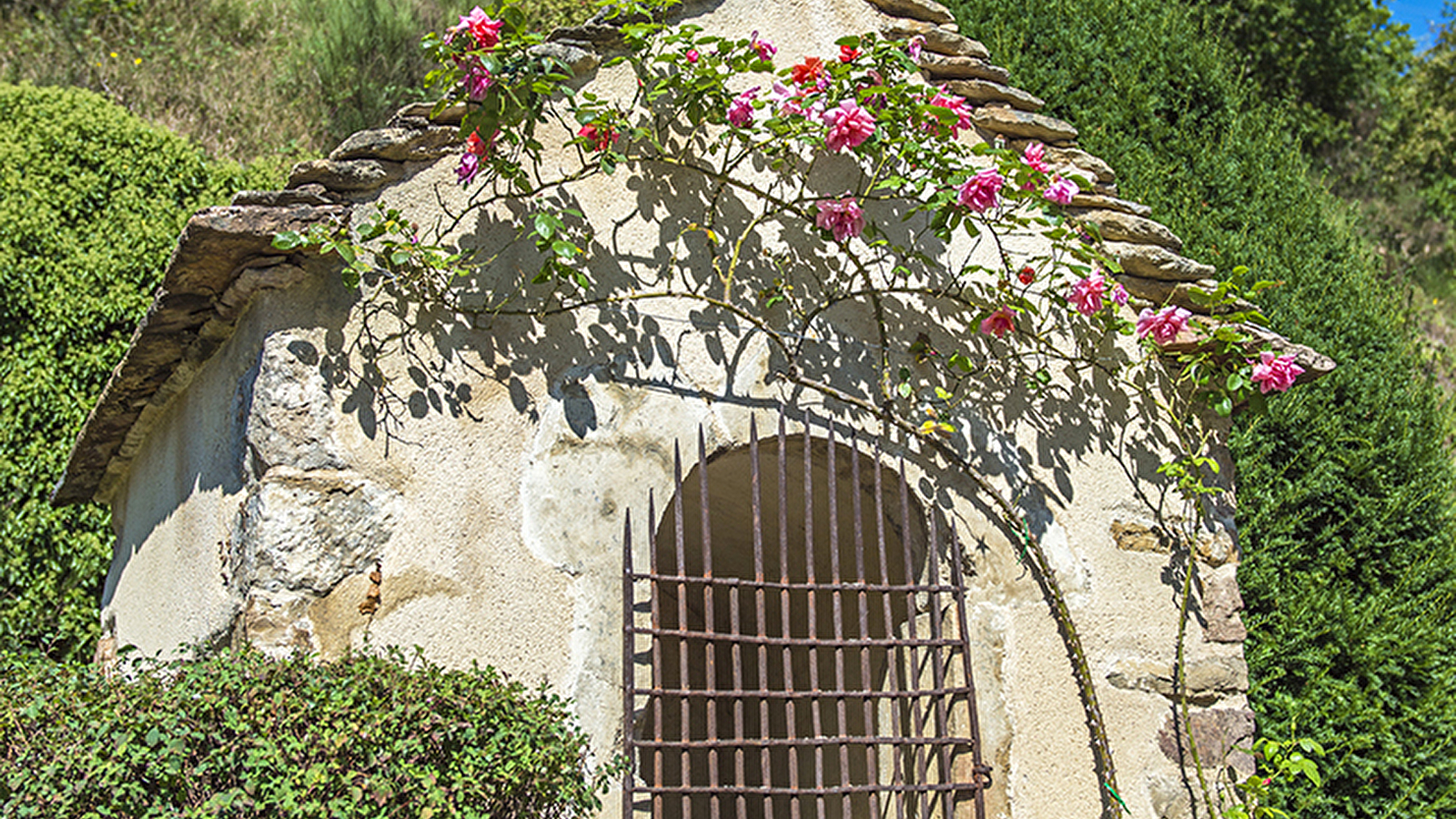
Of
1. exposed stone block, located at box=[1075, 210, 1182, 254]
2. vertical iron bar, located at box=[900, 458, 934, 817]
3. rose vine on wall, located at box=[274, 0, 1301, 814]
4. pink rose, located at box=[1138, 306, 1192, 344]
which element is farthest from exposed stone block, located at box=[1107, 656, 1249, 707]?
exposed stone block, located at box=[1075, 210, 1182, 254]

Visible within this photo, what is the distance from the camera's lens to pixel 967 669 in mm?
3141

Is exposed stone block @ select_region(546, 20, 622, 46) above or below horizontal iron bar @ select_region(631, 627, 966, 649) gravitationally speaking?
above

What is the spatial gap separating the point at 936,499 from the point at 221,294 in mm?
2037

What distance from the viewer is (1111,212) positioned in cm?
373

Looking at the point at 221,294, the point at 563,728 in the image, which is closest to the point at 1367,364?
the point at 563,728

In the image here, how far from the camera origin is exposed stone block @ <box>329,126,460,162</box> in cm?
292

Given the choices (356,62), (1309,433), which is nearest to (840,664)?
(1309,433)

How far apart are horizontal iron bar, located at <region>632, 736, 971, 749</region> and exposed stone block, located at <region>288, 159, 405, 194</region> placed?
1.56m

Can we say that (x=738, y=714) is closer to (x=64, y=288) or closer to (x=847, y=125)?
(x=847, y=125)

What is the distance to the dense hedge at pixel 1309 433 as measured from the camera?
4312mm

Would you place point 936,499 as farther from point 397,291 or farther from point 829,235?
point 397,291

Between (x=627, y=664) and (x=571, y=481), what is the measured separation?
489mm

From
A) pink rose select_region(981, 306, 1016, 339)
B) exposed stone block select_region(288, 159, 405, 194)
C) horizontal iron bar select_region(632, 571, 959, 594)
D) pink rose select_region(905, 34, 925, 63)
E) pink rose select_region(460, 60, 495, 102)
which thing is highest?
pink rose select_region(905, 34, 925, 63)

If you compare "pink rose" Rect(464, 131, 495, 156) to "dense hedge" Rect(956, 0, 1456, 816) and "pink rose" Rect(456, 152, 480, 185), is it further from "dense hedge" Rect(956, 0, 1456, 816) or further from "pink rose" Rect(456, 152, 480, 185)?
"dense hedge" Rect(956, 0, 1456, 816)
